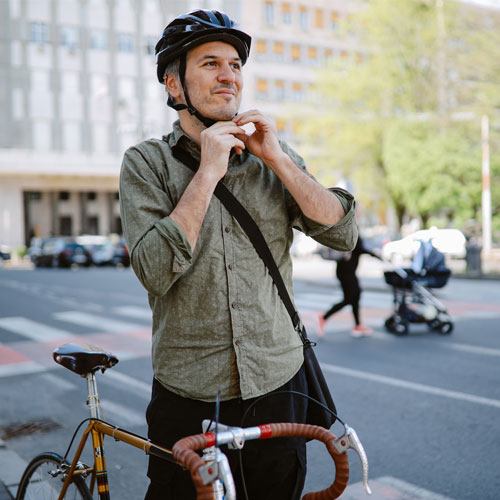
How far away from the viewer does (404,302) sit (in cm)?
1020

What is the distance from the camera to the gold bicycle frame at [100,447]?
2178 millimetres

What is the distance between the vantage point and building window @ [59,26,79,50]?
5044 centimetres

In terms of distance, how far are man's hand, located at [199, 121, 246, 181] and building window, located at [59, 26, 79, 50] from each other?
172ft

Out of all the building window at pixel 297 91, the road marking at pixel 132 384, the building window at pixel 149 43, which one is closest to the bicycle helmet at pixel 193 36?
the road marking at pixel 132 384

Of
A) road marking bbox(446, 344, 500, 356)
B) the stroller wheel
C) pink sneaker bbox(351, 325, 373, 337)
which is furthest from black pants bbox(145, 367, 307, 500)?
the stroller wheel

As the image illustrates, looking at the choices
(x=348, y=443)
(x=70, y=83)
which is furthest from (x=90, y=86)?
(x=348, y=443)

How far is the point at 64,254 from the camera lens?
33.6 metres

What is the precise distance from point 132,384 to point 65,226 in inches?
2018

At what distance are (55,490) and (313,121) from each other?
32154 mm

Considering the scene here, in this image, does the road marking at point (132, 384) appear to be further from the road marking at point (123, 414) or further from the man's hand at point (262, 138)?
the man's hand at point (262, 138)

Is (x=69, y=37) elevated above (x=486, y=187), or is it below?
above

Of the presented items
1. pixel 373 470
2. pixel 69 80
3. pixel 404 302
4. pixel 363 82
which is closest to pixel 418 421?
pixel 373 470

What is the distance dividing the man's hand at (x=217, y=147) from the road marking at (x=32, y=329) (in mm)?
8843

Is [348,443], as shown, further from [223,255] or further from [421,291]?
[421,291]
